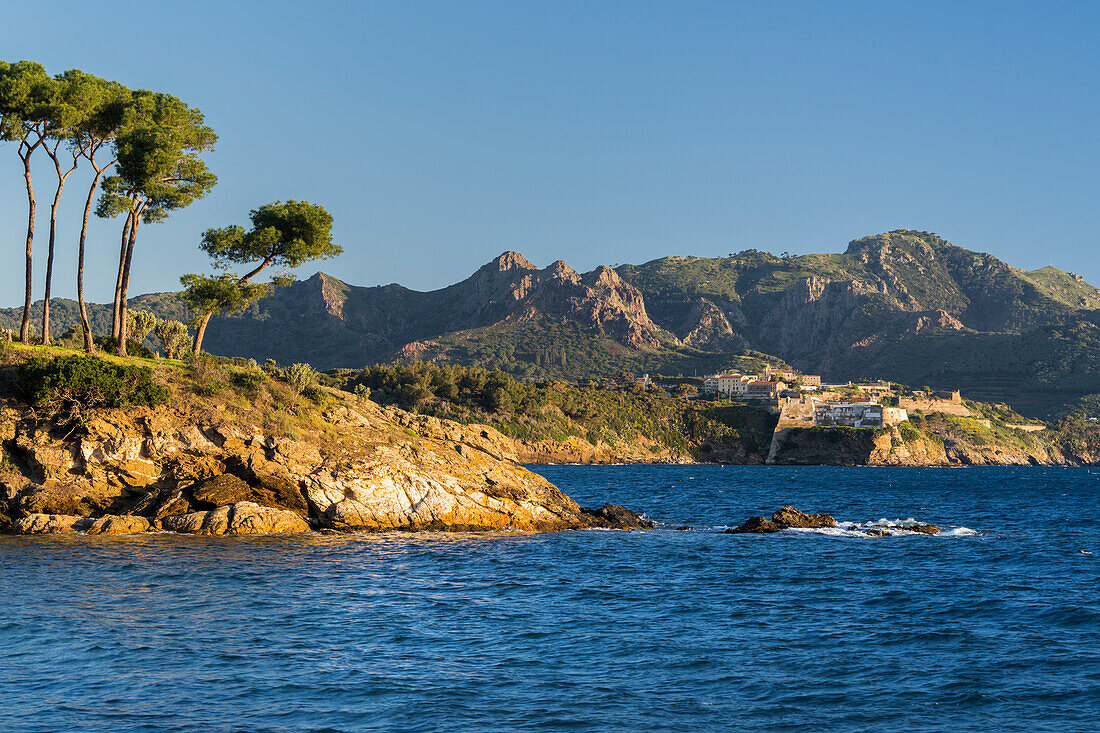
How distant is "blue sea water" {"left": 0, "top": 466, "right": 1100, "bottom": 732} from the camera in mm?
15844

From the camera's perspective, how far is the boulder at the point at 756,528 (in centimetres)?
4706

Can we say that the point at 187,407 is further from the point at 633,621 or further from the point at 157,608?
the point at 633,621

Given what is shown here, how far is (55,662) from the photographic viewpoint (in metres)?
18.2

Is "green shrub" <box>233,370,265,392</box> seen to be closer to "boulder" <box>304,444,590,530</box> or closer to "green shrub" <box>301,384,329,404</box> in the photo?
"green shrub" <box>301,384,329,404</box>

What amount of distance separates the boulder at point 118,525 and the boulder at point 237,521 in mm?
680

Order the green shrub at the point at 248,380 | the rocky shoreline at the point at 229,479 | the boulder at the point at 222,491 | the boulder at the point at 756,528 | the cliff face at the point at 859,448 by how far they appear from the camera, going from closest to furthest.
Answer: the rocky shoreline at the point at 229,479 → the boulder at the point at 222,491 → the green shrub at the point at 248,380 → the boulder at the point at 756,528 → the cliff face at the point at 859,448

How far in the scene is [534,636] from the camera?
72.7ft

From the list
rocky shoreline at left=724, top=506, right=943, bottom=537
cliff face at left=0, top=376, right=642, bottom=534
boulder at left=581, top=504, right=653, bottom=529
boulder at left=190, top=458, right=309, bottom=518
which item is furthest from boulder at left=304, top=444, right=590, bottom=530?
rocky shoreline at left=724, top=506, right=943, bottom=537

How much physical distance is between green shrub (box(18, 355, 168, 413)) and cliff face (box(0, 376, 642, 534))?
69 centimetres

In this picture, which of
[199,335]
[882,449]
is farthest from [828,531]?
[882,449]

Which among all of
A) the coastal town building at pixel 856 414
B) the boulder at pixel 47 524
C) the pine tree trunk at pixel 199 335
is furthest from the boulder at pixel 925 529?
the coastal town building at pixel 856 414

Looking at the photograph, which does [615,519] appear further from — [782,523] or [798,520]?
[798,520]

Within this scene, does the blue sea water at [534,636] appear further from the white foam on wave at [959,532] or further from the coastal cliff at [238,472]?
the white foam on wave at [959,532]

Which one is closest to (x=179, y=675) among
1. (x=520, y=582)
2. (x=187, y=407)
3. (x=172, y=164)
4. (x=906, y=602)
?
(x=520, y=582)
